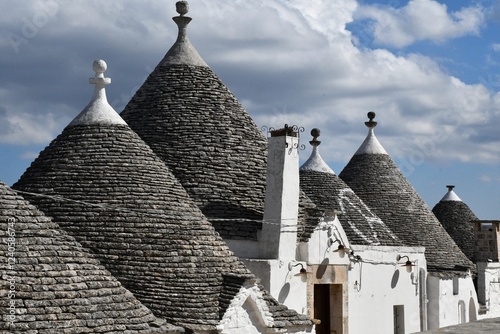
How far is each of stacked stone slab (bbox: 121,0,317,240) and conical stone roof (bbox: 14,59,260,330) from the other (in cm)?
202

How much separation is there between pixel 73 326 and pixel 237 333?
3.88 m

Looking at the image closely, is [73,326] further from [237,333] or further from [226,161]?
[226,161]

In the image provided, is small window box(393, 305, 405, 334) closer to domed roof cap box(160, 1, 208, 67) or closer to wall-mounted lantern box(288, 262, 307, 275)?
wall-mounted lantern box(288, 262, 307, 275)

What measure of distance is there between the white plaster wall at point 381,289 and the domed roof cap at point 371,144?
4130 mm

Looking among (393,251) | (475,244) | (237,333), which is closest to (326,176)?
(393,251)

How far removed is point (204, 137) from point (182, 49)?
7.96 feet

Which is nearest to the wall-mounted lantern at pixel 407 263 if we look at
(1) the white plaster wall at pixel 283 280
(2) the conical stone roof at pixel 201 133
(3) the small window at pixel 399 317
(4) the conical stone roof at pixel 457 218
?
(3) the small window at pixel 399 317

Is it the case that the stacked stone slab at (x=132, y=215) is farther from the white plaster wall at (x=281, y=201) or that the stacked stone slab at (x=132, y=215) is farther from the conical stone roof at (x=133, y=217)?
the white plaster wall at (x=281, y=201)

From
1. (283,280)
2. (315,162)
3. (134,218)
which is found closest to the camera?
(134,218)

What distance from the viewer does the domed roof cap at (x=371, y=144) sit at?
2742 cm

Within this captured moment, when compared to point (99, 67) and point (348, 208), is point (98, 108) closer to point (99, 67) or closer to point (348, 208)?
point (99, 67)

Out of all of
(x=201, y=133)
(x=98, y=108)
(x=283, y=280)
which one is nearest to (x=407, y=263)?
(x=283, y=280)

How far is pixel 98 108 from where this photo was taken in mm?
17094

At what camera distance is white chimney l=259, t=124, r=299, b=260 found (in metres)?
18.0
